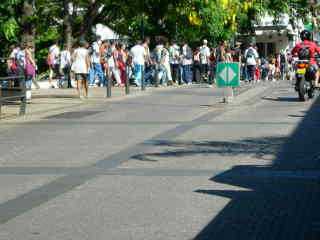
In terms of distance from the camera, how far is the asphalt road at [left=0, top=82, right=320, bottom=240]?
26.9 feet

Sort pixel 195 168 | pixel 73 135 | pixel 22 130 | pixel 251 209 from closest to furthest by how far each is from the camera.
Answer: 1. pixel 251 209
2. pixel 195 168
3. pixel 73 135
4. pixel 22 130

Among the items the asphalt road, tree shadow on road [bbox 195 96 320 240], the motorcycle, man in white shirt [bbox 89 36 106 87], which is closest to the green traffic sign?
the motorcycle

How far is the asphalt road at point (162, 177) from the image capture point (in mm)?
8211

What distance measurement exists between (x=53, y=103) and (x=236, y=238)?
17590 millimetres

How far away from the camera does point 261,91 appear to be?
96.3ft

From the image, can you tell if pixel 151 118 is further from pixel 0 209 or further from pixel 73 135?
pixel 0 209

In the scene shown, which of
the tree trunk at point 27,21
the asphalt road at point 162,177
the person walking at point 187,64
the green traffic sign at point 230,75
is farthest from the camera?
the person walking at point 187,64

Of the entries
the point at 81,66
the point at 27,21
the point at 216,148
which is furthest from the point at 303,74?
the point at 216,148

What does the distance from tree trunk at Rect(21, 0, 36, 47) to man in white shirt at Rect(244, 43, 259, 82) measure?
11.6m

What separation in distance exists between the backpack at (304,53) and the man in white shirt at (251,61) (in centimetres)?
1410

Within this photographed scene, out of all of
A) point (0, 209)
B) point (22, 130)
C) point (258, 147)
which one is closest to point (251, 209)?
point (0, 209)

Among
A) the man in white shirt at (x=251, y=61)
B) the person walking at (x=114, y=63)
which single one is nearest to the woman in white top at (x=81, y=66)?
the person walking at (x=114, y=63)

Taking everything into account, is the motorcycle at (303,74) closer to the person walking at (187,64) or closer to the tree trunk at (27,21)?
the tree trunk at (27,21)

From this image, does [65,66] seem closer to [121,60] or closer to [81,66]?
[121,60]
